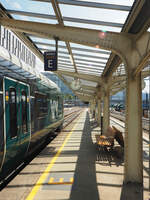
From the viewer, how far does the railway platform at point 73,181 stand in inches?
154

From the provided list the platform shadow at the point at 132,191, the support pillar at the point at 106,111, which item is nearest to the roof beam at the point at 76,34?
the platform shadow at the point at 132,191

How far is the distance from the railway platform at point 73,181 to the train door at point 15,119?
69cm

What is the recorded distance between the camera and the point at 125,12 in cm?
414

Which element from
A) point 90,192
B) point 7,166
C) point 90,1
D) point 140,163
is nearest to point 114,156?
point 140,163

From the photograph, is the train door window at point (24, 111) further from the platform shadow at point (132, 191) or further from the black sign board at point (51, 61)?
the platform shadow at point (132, 191)

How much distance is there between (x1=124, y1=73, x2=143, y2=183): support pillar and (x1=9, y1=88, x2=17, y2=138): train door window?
9.67 ft

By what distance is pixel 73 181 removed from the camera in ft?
15.1

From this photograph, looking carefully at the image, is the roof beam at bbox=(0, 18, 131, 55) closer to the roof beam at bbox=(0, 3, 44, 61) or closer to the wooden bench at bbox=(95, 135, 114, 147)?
the roof beam at bbox=(0, 3, 44, 61)

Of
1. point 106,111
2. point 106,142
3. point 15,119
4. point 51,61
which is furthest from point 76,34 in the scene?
point 106,111

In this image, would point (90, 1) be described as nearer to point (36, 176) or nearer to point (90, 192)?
point (90, 192)

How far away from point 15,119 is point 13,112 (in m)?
0.22

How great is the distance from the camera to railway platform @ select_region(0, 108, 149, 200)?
391cm

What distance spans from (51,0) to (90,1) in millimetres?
937

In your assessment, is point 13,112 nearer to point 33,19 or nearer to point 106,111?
point 33,19
